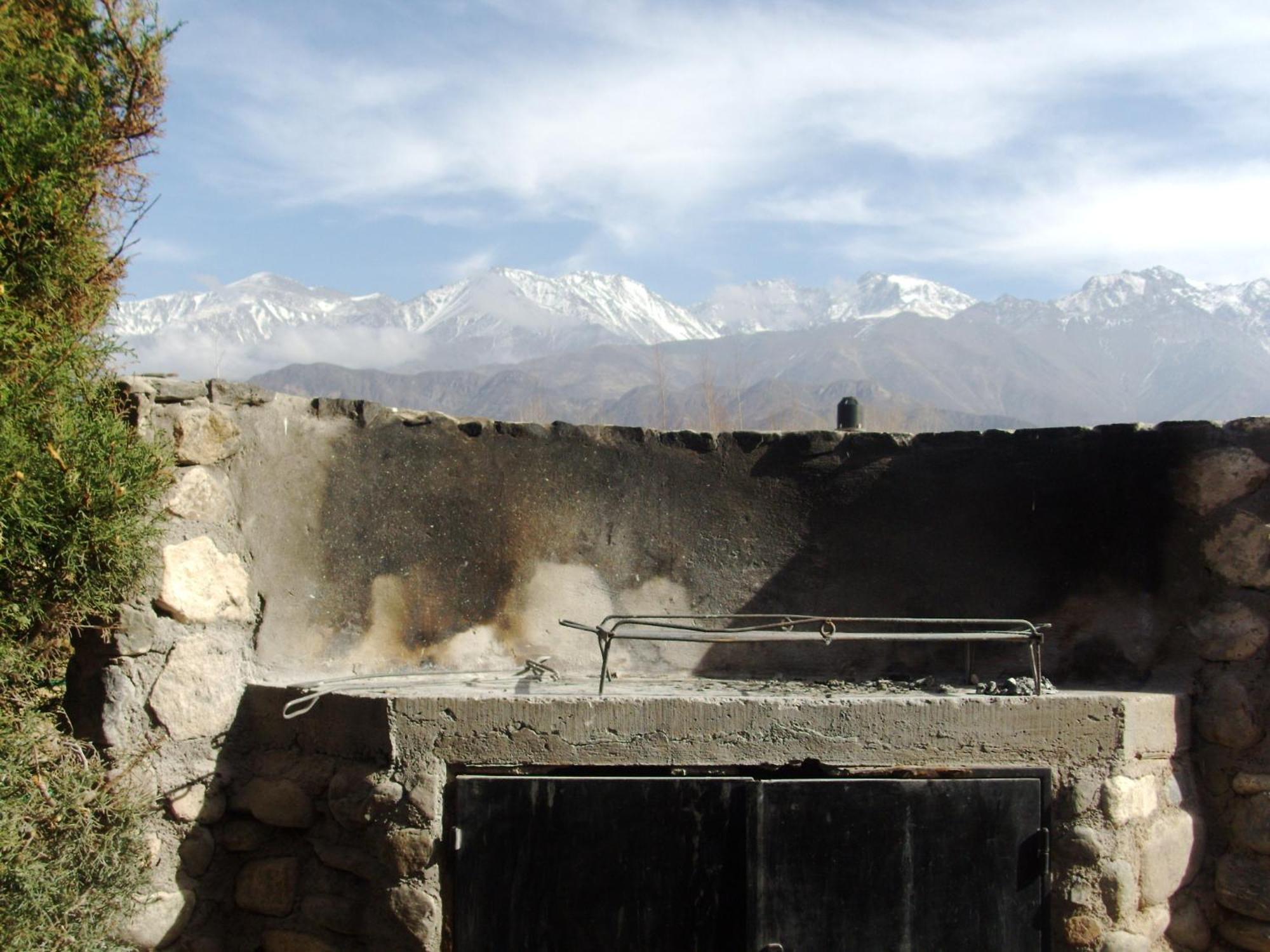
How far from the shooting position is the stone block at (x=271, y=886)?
3607mm

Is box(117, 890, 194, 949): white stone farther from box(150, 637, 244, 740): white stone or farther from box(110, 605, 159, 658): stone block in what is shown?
box(110, 605, 159, 658): stone block

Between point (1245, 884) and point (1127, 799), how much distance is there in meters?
0.63

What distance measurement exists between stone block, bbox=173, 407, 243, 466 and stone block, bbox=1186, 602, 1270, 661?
12.4 feet

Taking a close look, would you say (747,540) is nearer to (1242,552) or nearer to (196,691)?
(1242,552)

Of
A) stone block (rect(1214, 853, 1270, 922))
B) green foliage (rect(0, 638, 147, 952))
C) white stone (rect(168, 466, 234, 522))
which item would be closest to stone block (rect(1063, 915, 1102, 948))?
stone block (rect(1214, 853, 1270, 922))

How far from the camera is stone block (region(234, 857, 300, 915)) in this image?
142 inches

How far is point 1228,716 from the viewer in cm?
390

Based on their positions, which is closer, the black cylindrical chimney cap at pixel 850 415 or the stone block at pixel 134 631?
the stone block at pixel 134 631

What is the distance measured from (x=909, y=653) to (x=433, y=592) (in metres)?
2.16

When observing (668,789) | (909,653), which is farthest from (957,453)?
(668,789)

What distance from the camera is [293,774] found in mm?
3650

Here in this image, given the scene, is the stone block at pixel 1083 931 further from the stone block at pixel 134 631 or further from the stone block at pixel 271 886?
the stone block at pixel 134 631

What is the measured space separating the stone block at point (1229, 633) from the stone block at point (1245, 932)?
923 mm

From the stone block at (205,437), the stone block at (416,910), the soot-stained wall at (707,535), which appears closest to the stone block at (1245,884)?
the soot-stained wall at (707,535)
